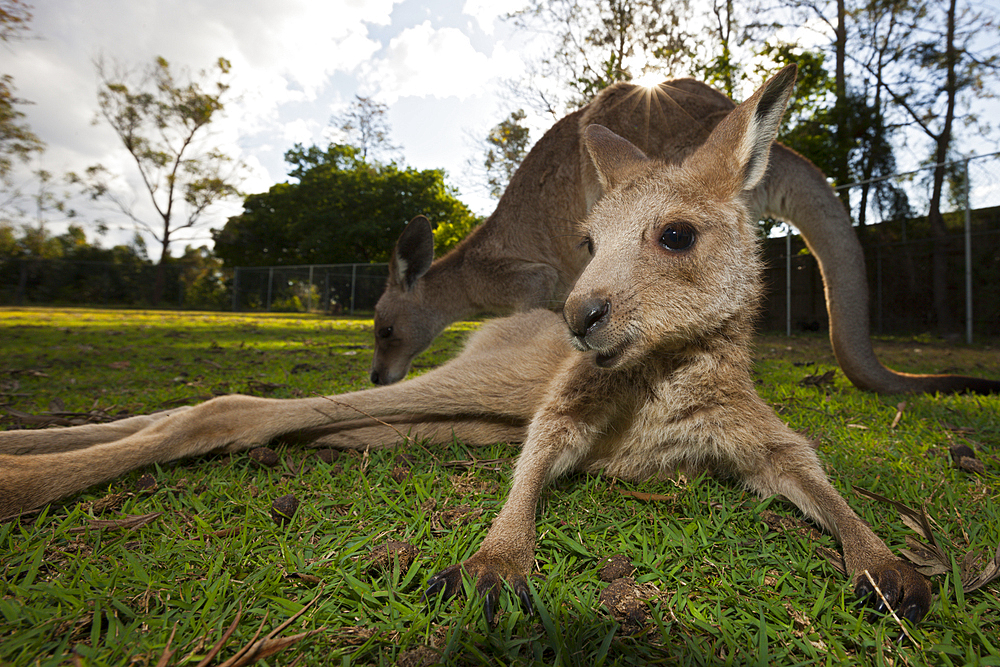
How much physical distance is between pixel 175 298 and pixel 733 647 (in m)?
33.8

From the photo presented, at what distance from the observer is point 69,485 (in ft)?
4.79

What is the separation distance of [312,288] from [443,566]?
2441 centimetres

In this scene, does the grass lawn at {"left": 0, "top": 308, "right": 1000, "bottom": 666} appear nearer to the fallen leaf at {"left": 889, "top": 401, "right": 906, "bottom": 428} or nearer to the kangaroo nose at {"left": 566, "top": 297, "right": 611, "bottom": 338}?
the fallen leaf at {"left": 889, "top": 401, "right": 906, "bottom": 428}

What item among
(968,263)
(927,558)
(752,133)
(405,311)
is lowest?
(927,558)

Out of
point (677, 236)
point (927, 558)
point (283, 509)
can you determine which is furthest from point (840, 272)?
point (283, 509)

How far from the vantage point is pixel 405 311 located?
480cm

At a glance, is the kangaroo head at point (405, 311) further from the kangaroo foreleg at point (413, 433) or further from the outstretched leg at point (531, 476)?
the outstretched leg at point (531, 476)

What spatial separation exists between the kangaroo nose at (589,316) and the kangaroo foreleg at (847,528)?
737mm

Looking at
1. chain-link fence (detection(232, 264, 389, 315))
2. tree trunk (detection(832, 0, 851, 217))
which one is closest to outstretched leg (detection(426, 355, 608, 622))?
tree trunk (detection(832, 0, 851, 217))

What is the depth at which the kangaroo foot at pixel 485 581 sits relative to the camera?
1.07m

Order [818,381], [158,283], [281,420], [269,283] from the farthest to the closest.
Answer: [158,283] → [269,283] → [818,381] → [281,420]

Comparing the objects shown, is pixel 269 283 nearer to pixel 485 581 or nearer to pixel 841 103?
pixel 841 103

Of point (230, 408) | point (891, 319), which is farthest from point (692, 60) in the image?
point (230, 408)

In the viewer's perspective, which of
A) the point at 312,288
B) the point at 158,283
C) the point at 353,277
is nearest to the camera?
the point at 353,277
